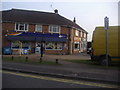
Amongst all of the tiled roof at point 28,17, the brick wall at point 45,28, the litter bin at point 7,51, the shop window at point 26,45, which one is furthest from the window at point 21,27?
the litter bin at point 7,51

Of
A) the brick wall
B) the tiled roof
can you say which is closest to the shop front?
the brick wall

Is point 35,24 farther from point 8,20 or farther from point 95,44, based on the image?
point 95,44

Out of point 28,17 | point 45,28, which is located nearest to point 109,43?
point 45,28

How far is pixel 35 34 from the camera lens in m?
25.4

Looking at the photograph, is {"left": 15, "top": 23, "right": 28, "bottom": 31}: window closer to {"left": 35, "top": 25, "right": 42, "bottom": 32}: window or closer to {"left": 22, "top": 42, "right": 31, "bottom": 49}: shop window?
{"left": 35, "top": 25, "right": 42, "bottom": 32}: window

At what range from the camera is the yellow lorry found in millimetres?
11648

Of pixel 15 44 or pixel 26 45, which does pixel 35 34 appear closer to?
pixel 26 45

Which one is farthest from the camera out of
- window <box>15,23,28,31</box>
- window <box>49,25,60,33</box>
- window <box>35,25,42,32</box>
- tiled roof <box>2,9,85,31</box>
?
window <box>49,25,60,33</box>

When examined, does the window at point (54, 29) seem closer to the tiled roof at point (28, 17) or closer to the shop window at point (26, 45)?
the tiled roof at point (28, 17)

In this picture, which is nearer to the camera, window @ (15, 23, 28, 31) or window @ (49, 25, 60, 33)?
window @ (15, 23, 28, 31)

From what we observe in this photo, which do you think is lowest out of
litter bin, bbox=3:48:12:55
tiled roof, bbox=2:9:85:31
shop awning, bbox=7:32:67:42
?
litter bin, bbox=3:48:12:55

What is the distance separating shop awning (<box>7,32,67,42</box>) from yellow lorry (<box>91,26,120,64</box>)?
13.8m

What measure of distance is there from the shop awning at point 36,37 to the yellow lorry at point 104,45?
13.8 metres

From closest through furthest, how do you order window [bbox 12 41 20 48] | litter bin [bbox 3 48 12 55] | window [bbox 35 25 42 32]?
litter bin [bbox 3 48 12 55], window [bbox 12 41 20 48], window [bbox 35 25 42 32]
